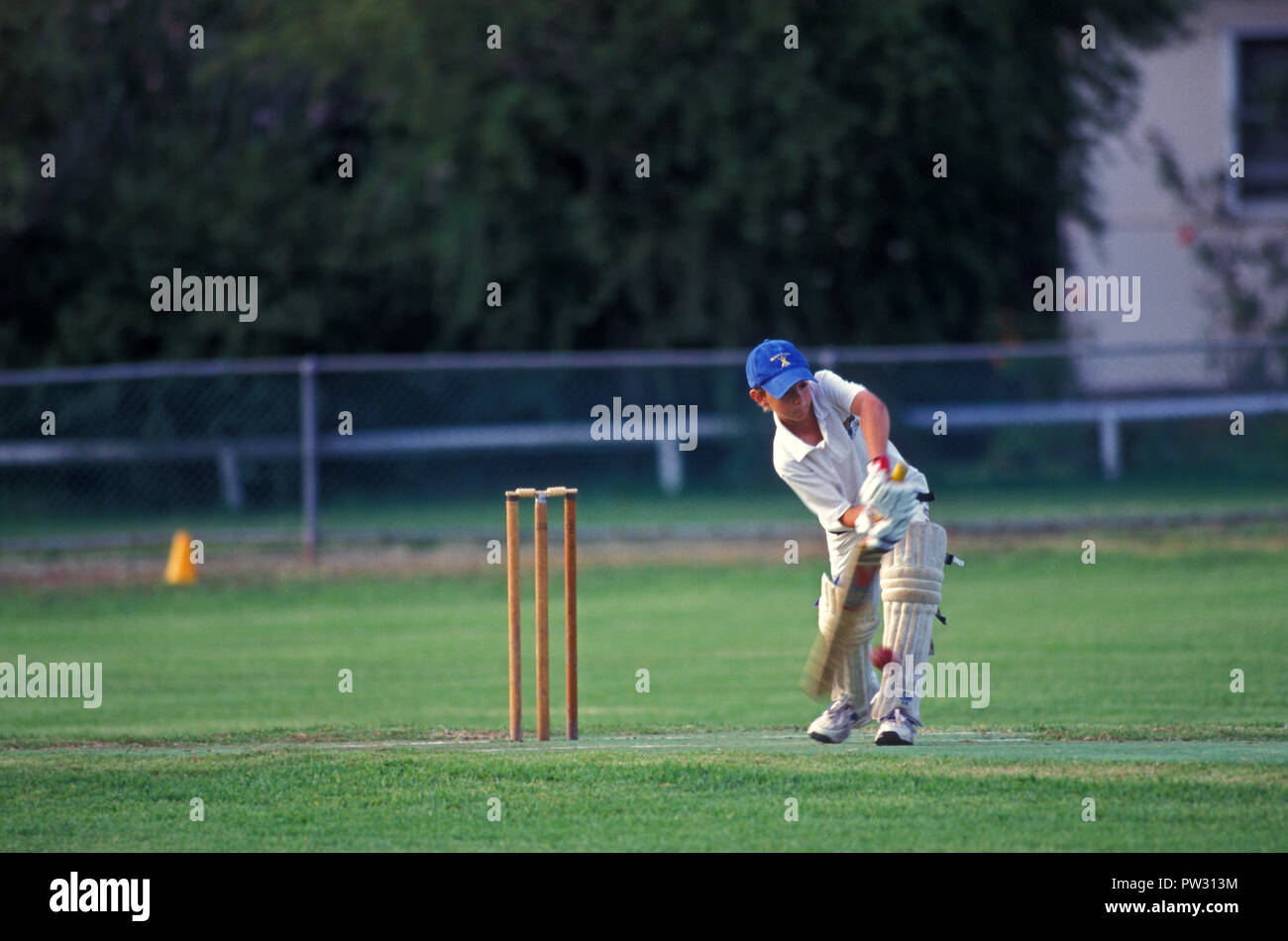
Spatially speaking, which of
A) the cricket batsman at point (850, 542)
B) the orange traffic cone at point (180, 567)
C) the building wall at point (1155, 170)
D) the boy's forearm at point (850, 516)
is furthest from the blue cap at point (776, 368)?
the building wall at point (1155, 170)

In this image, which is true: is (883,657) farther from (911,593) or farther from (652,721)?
(652,721)

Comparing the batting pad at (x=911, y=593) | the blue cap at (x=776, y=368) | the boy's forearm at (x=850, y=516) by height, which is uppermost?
the blue cap at (x=776, y=368)

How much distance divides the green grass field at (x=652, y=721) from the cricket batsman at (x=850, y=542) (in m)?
0.34

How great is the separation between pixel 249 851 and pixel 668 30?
17876mm

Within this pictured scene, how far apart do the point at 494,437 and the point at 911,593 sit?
14478mm

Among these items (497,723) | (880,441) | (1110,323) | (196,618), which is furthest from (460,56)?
(880,441)

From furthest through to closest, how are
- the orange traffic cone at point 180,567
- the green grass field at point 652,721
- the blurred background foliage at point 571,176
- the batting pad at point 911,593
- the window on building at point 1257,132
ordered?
the window on building at point 1257,132 → the blurred background foliage at point 571,176 → the orange traffic cone at point 180,567 → the batting pad at point 911,593 → the green grass field at point 652,721

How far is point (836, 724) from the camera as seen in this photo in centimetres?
913

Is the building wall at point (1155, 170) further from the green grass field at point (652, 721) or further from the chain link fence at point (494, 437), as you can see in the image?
the green grass field at point (652, 721)

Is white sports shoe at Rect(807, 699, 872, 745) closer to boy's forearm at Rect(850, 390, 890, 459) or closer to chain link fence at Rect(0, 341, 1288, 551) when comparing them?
boy's forearm at Rect(850, 390, 890, 459)

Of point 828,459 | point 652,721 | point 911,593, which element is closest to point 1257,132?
point 652,721

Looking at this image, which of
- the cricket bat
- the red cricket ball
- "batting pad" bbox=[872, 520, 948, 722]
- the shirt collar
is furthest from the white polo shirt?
the red cricket ball

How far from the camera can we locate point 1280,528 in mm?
19078

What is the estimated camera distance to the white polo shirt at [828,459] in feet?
29.0
